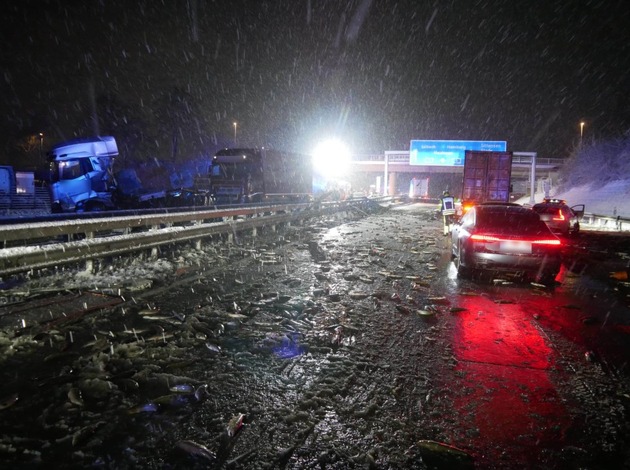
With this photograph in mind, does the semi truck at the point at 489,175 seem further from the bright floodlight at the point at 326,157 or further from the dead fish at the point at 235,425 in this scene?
the dead fish at the point at 235,425

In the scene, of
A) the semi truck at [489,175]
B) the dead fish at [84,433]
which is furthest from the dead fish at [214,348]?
the semi truck at [489,175]

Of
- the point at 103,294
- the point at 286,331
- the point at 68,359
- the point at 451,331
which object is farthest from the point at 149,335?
the point at 451,331

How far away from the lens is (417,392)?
311cm

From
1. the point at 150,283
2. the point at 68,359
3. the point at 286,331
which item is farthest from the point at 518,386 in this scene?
the point at 150,283

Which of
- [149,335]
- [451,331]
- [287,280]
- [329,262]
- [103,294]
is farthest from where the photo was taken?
[329,262]

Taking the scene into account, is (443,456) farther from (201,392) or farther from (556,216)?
(556,216)

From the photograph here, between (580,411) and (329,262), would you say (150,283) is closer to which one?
(329,262)

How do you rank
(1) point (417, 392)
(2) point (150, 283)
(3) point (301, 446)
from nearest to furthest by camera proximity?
(3) point (301, 446) < (1) point (417, 392) < (2) point (150, 283)

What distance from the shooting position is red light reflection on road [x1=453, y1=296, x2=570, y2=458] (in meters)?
2.61

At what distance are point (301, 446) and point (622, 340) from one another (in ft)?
13.3

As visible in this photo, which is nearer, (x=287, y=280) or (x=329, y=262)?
(x=287, y=280)

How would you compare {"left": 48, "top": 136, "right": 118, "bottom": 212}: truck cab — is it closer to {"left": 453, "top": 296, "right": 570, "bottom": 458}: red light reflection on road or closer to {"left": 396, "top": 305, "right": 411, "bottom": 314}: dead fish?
{"left": 396, "top": 305, "right": 411, "bottom": 314}: dead fish

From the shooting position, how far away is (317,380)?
3.27m

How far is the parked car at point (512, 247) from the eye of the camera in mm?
6746
